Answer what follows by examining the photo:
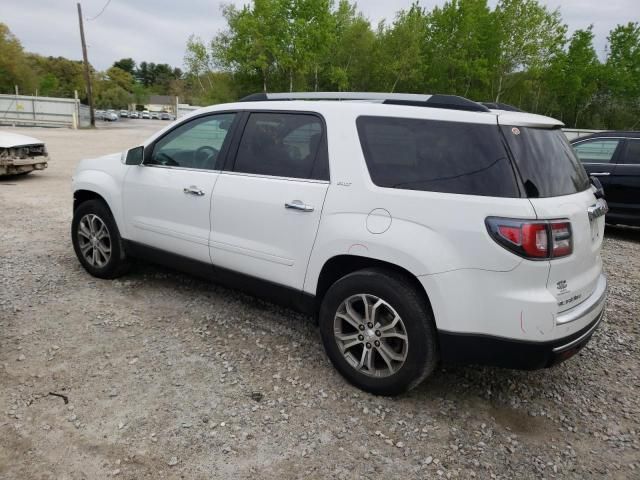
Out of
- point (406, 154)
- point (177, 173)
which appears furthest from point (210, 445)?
point (177, 173)

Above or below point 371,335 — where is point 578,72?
above

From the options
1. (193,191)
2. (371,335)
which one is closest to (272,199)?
(193,191)

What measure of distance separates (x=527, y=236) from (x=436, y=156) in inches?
25.7

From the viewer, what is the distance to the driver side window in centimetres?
368

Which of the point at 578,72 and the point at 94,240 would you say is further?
the point at 578,72

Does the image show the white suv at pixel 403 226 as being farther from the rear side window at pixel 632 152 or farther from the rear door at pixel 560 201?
the rear side window at pixel 632 152

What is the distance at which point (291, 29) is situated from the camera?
35812mm

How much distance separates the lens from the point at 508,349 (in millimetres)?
2457

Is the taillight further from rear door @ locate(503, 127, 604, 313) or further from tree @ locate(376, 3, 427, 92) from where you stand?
tree @ locate(376, 3, 427, 92)

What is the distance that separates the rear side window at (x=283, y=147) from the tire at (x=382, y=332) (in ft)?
2.46

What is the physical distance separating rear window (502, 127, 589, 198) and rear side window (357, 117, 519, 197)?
0.24 feet

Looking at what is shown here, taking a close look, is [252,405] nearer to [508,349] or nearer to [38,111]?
[508,349]

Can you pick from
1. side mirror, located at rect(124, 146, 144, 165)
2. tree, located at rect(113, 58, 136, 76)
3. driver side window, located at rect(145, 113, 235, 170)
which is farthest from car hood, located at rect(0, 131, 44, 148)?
tree, located at rect(113, 58, 136, 76)

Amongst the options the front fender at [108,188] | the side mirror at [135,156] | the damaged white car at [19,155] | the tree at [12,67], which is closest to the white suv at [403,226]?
the side mirror at [135,156]
